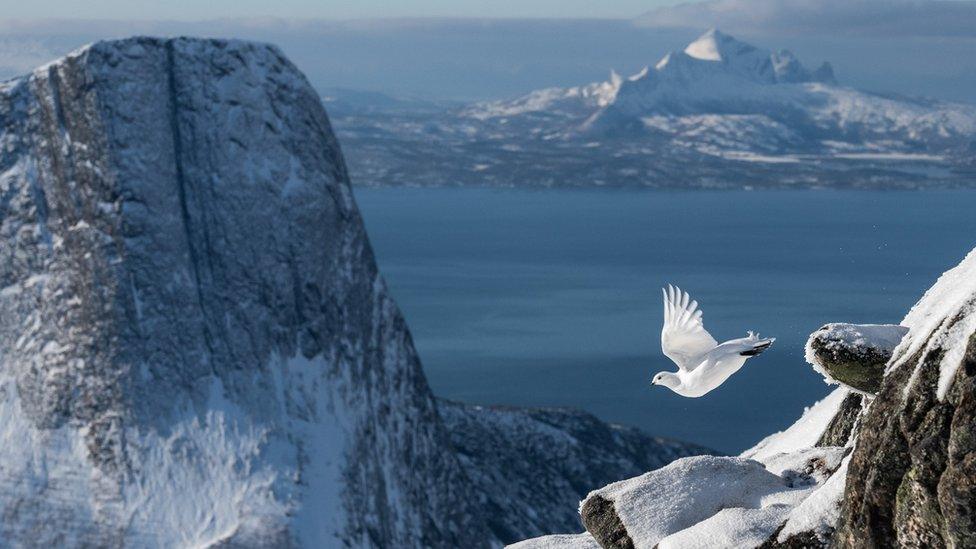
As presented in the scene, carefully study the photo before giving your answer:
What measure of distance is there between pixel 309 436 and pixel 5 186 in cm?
2516

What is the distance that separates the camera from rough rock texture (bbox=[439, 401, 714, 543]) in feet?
304

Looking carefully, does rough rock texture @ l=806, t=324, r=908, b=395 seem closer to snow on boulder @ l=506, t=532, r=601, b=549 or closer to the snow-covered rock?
the snow-covered rock

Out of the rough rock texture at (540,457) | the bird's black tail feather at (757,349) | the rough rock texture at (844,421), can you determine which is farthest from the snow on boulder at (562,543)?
the rough rock texture at (540,457)

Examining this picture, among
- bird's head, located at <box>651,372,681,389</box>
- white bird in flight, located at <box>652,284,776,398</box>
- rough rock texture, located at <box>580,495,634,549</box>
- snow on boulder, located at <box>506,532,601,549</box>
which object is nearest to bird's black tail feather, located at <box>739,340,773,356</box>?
white bird in flight, located at <box>652,284,776,398</box>

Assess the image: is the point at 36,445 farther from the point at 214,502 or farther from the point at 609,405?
the point at 609,405

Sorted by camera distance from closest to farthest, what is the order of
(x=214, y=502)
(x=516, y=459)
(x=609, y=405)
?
1. (x=214, y=502)
2. (x=516, y=459)
3. (x=609, y=405)

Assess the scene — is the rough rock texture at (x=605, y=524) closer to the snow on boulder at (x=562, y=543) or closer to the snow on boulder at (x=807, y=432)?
the snow on boulder at (x=562, y=543)

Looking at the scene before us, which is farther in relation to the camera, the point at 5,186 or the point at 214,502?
the point at 5,186

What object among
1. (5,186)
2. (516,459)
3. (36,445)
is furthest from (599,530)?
(516,459)

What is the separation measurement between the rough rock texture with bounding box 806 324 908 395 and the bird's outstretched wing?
3250 mm

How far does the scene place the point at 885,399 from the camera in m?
12.7

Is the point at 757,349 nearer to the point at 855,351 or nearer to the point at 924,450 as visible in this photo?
the point at 855,351

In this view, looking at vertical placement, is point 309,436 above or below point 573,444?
above

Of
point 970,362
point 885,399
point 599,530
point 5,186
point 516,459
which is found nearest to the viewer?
point 970,362
